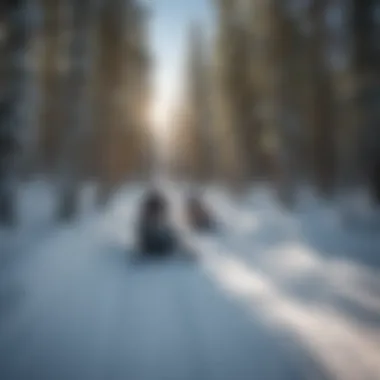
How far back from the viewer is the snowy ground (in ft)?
12.7

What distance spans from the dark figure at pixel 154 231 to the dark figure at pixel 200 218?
2.50 meters

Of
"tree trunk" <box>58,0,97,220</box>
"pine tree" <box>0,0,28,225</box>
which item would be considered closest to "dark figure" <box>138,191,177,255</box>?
"pine tree" <box>0,0,28,225</box>

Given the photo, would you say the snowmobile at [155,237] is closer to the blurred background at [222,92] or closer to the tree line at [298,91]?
the blurred background at [222,92]

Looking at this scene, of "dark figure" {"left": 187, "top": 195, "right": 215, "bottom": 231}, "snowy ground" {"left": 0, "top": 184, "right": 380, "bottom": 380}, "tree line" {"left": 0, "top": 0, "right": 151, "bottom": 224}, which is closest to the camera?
"snowy ground" {"left": 0, "top": 184, "right": 380, "bottom": 380}

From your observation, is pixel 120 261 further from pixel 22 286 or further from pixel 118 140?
pixel 118 140

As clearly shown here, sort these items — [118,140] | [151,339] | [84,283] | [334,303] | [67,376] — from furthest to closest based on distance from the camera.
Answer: [118,140] → [84,283] → [334,303] → [151,339] → [67,376]

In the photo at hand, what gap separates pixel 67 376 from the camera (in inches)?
146

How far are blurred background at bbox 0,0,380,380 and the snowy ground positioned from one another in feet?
0.09

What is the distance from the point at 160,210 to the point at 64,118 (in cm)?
546

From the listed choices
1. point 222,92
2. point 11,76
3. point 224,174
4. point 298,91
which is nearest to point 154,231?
point 11,76

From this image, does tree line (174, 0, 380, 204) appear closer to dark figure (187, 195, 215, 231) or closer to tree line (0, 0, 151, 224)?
tree line (0, 0, 151, 224)

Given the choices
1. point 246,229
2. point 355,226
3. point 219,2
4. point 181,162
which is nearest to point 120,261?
point 246,229

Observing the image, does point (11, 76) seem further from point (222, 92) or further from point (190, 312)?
point (222, 92)

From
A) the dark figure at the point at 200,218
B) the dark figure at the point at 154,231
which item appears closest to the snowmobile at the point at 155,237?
the dark figure at the point at 154,231
